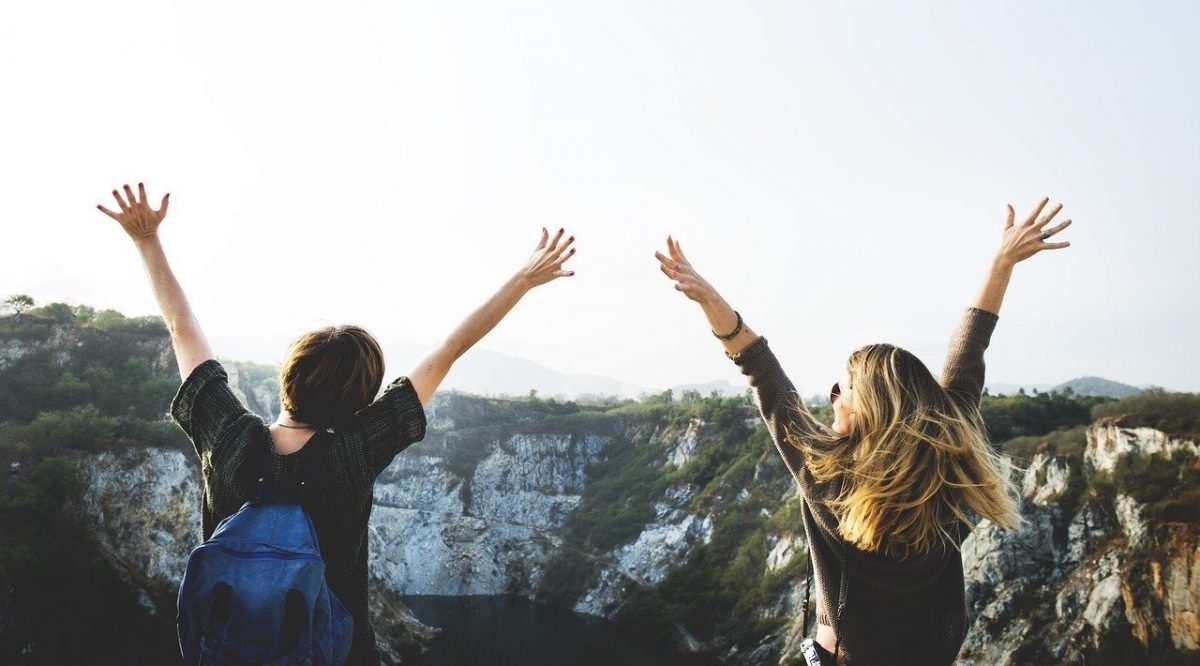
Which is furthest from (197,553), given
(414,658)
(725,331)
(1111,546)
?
(414,658)

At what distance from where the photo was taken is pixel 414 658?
1617 inches

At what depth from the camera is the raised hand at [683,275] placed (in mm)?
2891

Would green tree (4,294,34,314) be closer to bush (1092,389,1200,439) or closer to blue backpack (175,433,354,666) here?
blue backpack (175,433,354,666)

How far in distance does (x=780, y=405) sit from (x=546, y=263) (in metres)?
1.17

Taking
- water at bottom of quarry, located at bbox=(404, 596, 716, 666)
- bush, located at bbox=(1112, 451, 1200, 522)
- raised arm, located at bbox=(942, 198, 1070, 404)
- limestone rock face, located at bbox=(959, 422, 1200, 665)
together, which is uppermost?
raised arm, located at bbox=(942, 198, 1070, 404)

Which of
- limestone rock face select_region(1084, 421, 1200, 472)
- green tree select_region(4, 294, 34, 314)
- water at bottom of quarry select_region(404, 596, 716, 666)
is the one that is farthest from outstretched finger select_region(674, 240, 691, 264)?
green tree select_region(4, 294, 34, 314)

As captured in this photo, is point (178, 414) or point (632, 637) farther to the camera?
point (632, 637)

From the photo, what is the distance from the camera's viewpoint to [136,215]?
2.93 m

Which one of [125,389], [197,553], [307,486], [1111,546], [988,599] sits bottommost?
[988,599]

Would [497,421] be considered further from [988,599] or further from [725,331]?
[725,331]

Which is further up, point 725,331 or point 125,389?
point 125,389

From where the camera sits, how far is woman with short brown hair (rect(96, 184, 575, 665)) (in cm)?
219

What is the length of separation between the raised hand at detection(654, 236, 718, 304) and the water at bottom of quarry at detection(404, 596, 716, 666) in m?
42.9

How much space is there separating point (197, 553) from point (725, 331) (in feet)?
6.31
